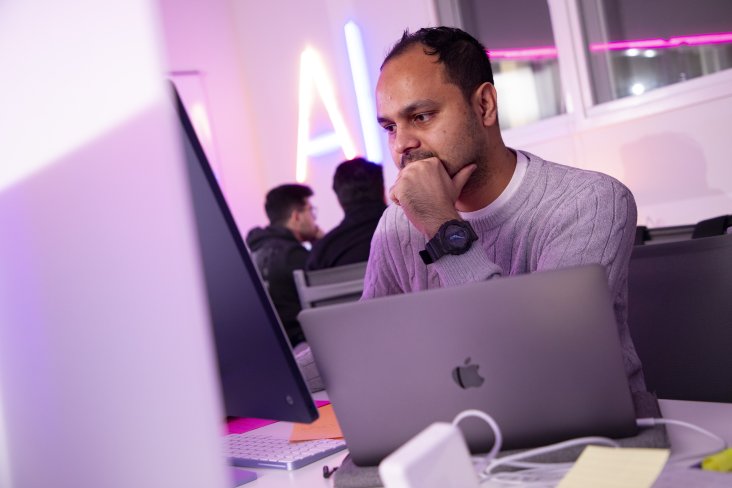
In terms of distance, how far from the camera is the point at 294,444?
1.28 meters

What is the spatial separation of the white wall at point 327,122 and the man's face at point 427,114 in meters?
1.62

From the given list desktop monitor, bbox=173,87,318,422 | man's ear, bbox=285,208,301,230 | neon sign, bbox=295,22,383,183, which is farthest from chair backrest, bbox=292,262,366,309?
neon sign, bbox=295,22,383,183

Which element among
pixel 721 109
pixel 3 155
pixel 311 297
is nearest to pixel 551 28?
pixel 721 109

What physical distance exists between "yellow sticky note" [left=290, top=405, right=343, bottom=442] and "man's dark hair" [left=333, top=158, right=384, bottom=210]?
1.94 metres

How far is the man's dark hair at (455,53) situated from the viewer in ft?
6.12

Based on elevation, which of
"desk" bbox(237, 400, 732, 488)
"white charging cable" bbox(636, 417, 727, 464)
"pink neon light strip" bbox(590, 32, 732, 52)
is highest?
"pink neon light strip" bbox(590, 32, 732, 52)

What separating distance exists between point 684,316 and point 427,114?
0.72m

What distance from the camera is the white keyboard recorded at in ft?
3.90

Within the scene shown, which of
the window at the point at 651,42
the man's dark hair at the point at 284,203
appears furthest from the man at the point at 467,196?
the man's dark hair at the point at 284,203

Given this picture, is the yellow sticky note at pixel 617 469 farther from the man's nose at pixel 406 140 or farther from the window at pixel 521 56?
the window at pixel 521 56

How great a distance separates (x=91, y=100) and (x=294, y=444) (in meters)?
0.79

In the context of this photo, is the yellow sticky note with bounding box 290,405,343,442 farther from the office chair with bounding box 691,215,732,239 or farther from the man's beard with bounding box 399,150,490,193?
the office chair with bounding box 691,215,732,239

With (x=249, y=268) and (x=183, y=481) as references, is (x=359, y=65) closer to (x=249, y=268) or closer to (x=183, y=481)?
(x=249, y=268)

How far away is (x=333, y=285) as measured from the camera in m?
2.56
